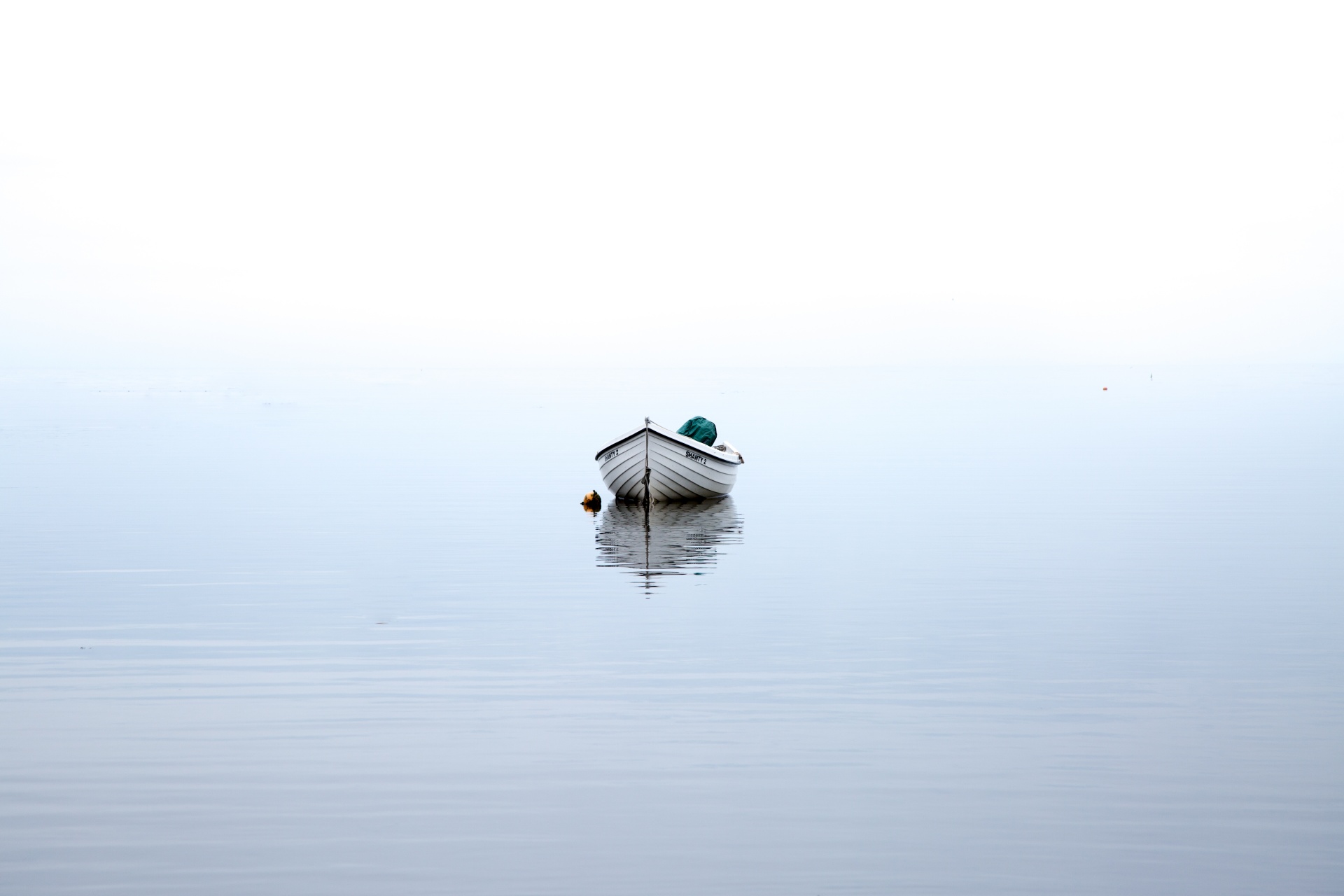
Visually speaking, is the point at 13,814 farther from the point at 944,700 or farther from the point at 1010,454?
the point at 1010,454

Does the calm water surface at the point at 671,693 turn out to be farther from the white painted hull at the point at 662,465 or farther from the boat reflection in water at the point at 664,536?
the white painted hull at the point at 662,465

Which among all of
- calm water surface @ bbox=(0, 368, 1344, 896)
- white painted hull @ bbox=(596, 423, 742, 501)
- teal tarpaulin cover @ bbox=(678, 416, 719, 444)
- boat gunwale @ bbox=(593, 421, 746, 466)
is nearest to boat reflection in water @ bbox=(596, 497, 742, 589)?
calm water surface @ bbox=(0, 368, 1344, 896)

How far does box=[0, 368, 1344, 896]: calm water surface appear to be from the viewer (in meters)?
11.2

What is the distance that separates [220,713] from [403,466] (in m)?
37.7

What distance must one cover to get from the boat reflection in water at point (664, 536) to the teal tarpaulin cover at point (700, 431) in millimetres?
2120

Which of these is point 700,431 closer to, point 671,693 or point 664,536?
point 664,536

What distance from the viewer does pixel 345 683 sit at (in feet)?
56.6

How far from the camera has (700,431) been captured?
43.5 m

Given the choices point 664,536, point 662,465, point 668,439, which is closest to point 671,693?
point 664,536

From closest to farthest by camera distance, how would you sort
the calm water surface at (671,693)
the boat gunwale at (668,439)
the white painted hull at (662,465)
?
the calm water surface at (671,693)
the boat gunwale at (668,439)
the white painted hull at (662,465)

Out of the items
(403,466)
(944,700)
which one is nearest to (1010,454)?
(403,466)

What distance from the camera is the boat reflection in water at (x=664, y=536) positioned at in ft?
94.1

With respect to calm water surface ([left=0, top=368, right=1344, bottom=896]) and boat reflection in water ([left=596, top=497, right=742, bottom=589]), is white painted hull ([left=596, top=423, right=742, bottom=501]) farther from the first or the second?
calm water surface ([left=0, top=368, right=1344, bottom=896])

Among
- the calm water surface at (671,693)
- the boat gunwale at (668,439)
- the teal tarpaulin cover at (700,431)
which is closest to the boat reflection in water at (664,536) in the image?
the calm water surface at (671,693)
